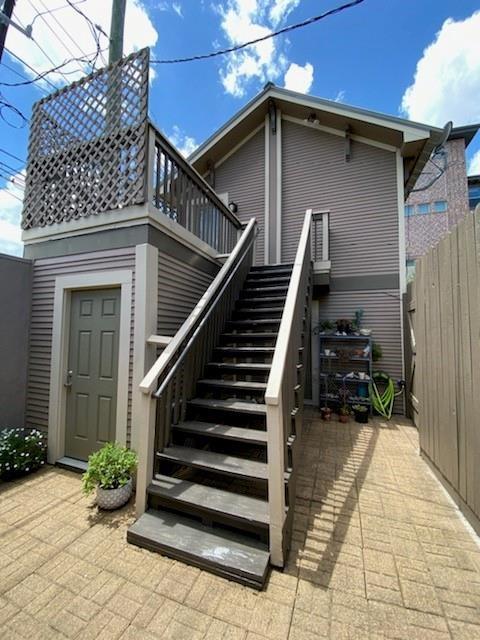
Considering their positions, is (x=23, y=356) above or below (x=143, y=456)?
above

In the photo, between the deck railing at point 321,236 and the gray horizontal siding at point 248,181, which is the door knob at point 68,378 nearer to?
the gray horizontal siding at point 248,181

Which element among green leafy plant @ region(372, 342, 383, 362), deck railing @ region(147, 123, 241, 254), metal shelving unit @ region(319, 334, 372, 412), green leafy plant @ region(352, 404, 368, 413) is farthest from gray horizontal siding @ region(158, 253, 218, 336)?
green leafy plant @ region(372, 342, 383, 362)

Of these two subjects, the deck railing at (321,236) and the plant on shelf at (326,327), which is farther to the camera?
the plant on shelf at (326,327)

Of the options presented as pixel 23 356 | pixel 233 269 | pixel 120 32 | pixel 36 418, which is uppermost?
pixel 120 32

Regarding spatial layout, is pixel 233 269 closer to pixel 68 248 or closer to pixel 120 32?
pixel 68 248

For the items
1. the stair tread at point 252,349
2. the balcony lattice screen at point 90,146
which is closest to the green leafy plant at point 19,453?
the stair tread at point 252,349

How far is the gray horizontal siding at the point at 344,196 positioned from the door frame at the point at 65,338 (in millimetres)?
4239

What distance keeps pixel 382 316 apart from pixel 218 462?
184 inches

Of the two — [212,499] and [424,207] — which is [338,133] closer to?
[212,499]

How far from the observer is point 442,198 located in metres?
13.5

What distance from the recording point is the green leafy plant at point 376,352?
17.7 feet

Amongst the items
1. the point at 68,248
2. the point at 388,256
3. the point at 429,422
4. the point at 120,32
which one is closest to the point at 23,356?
the point at 68,248

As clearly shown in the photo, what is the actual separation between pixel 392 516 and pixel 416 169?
6.83m

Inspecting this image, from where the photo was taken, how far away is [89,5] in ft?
13.5
